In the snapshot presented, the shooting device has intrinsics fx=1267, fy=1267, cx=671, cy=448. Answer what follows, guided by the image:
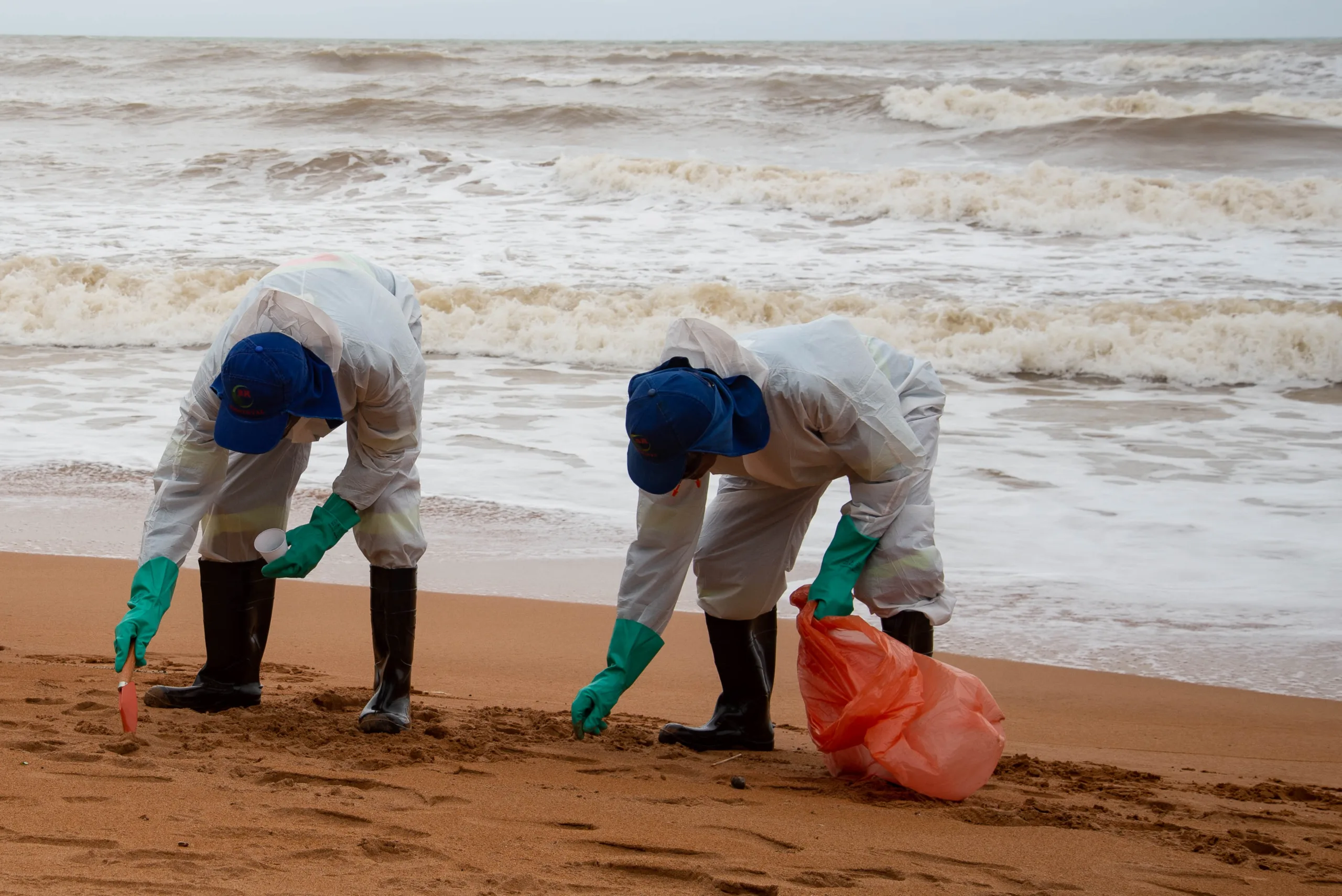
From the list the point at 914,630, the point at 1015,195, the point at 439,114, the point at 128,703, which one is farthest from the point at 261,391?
the point at 439,114

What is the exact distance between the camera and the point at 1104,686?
4031 millimetres

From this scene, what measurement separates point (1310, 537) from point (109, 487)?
5.49 metres

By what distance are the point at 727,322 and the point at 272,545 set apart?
8.27m

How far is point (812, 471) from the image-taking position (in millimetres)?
3051

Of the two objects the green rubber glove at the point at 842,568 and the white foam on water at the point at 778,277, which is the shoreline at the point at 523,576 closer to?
the white foam on water at the point at 778,277

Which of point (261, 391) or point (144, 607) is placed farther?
point (144, 607)

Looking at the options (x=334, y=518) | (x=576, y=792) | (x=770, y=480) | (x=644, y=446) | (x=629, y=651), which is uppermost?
(x=644, y=446)

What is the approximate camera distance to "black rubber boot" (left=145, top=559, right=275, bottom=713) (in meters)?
3.39

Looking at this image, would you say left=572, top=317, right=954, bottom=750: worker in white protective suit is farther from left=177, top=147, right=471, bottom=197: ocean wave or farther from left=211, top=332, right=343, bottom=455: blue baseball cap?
left=177, top=147, right=471, bottom=197: ocean wave

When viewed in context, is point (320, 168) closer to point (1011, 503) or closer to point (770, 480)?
point (1011, 503)

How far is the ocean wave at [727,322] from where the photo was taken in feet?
31.0

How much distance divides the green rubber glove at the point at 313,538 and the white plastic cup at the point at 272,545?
0.05ft

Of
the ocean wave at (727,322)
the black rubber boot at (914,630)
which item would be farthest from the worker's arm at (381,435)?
the ocean wave at (727,322)

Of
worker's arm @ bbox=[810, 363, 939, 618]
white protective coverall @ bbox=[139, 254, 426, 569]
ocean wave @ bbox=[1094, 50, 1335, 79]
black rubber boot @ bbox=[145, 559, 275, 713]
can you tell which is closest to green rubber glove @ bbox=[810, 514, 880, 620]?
worker's arm @ bbox=[810, 363, 939, 618]
